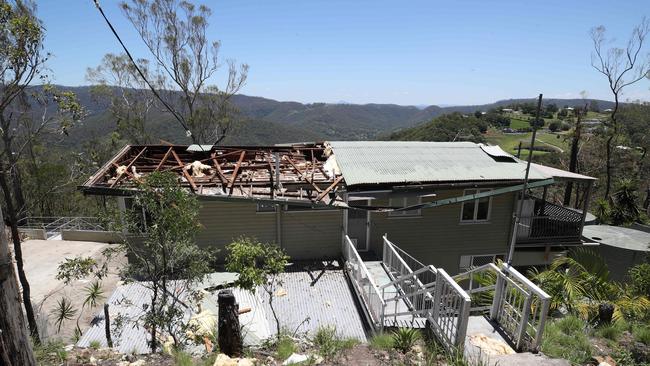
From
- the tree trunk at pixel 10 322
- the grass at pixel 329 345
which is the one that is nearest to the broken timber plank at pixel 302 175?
the grass at pixel 329 345

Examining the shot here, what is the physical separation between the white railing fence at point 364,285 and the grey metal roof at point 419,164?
7.76 feet

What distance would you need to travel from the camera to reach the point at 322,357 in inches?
224

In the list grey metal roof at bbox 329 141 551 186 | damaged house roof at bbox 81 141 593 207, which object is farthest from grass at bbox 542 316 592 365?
grey metal roof at bbox 329 141 551 186

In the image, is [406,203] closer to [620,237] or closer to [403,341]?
[403,341]

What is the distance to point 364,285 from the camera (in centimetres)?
995

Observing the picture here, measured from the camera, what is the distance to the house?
37.3 ft

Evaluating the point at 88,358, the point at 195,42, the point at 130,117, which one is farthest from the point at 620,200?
the point at 130,117

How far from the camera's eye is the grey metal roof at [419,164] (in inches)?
479

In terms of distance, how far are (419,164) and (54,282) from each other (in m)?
13.8

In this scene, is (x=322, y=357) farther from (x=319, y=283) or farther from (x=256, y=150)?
(x=256, y=150)

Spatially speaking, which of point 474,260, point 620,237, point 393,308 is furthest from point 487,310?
point 620,237

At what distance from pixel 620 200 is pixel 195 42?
29.8m

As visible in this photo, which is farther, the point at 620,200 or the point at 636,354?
the point at 620,200

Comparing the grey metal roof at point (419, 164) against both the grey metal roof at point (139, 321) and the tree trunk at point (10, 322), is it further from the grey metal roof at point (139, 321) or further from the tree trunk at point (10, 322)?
the tree trunk at point (10, 322)
